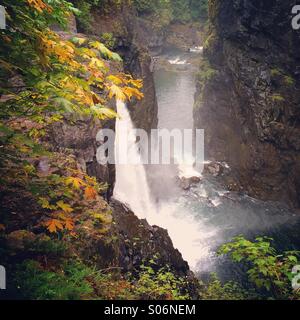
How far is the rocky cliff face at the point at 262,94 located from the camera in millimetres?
18203

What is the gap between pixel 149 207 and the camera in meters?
19.3

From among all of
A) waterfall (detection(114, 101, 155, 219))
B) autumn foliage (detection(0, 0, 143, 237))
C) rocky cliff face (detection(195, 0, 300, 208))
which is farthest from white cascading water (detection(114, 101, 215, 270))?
autumn foliage (detection(0, 0, 143, 237))

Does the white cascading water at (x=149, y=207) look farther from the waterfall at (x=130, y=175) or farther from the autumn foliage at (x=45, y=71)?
the autumn foliage at (x=45, y=71)

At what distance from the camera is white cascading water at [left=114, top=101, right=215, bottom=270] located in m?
16.2

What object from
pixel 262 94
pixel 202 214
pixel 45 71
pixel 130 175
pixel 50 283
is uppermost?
pixel 262 94

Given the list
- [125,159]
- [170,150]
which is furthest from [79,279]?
[170,150]

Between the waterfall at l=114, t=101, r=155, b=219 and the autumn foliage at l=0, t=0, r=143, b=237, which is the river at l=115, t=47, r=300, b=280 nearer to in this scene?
the waterfall at l=114, t=101, r=155, b=219

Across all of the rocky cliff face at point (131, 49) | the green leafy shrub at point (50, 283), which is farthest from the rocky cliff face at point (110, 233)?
the green leafy shrub at point (50, 283)

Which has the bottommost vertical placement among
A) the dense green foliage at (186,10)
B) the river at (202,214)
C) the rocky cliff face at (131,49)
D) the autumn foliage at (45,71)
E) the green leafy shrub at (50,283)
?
the river at (202,214)

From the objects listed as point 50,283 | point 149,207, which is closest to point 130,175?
point 149,207

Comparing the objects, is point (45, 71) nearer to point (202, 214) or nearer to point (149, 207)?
point (149, 207)

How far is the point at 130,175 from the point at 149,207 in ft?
9.05

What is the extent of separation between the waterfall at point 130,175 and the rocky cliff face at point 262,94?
709 centimetres
